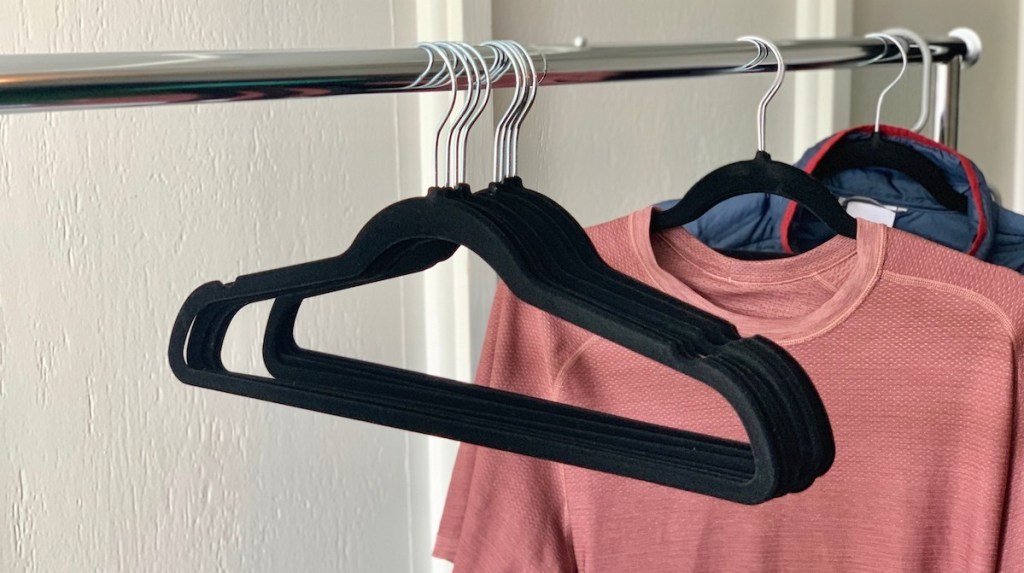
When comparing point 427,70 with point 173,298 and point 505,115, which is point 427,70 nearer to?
point 505,115

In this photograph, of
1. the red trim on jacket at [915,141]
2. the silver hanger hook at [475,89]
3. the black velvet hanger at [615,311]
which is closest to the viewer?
the black velvet hanger at [615,311]

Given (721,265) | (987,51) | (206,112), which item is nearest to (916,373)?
(721,265)

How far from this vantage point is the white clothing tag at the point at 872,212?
83 centimetres

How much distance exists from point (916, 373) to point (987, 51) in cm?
93

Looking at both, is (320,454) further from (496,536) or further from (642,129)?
(642,129)

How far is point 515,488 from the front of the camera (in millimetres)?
687

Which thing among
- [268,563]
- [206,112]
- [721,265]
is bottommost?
[268,563]

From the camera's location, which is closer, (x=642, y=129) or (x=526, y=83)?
(x=526, y=83)

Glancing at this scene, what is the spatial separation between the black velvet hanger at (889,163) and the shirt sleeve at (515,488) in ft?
1.01

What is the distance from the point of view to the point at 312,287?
433 mm

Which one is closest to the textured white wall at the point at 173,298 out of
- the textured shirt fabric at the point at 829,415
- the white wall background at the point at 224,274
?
the white wall background at the point at 224,274

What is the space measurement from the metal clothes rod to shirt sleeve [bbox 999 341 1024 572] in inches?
10.7

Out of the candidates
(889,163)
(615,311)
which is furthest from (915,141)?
(615,311)

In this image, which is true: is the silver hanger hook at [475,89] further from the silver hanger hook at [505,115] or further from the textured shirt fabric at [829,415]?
the textured shirt fabric at [829,415]
